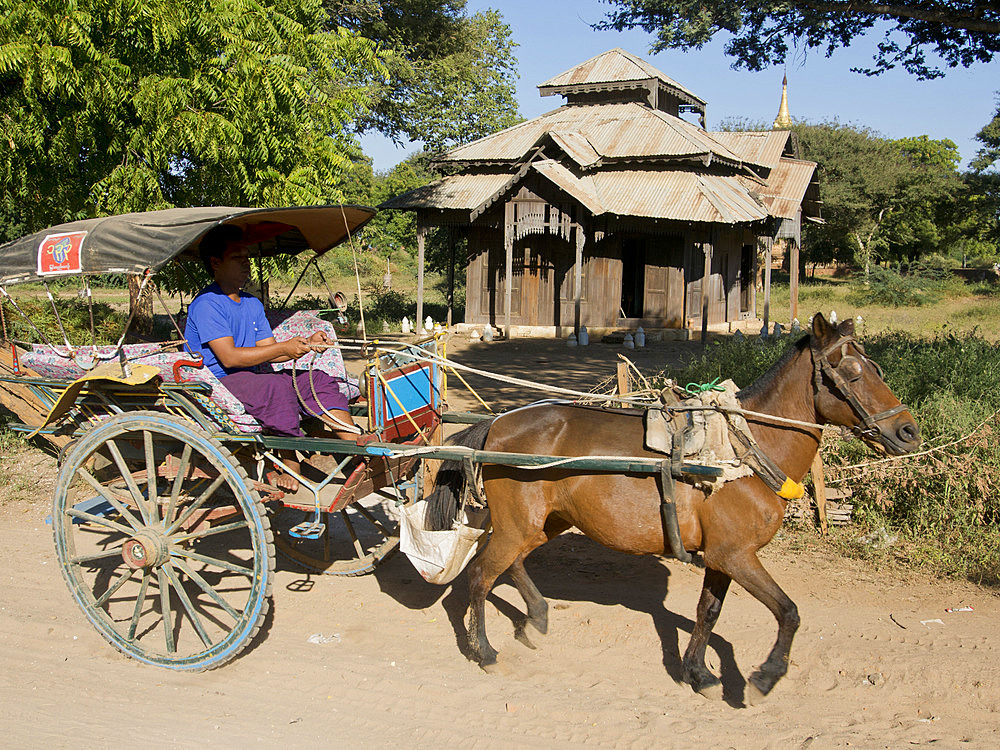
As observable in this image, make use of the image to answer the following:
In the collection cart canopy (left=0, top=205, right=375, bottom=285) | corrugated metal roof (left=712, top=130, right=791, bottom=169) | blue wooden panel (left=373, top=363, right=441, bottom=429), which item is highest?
corrugated metal roof (left=712, top=130, right=791, bottom=169)

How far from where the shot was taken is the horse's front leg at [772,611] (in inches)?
164

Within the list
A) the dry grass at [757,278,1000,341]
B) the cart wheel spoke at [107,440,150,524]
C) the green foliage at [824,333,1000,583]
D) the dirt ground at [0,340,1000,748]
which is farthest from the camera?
the dry grass at [757,278,1000,341]

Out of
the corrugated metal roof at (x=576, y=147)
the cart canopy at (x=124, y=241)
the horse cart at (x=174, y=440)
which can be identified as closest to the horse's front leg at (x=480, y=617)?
the horse cart at (x=174, y=440)

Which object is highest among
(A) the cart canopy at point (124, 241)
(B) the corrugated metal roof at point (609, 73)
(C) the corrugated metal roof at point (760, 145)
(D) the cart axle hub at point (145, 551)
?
(B) the corrugated metal roof at point (609, 73)

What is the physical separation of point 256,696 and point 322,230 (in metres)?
3.42

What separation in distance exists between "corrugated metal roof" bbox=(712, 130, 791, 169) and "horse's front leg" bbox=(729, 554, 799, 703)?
2312 centimetres

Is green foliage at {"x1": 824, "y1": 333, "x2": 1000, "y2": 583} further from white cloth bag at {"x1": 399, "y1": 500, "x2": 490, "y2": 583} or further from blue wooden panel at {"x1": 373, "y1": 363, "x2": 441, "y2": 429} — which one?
blue wooden panel at {"x1": 373, "y1": 363, "x2": 441, "y2": 429}

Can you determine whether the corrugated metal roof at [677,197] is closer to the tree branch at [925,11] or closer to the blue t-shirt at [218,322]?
the tree branch at [925,11]

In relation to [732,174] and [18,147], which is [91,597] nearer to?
[18,147]

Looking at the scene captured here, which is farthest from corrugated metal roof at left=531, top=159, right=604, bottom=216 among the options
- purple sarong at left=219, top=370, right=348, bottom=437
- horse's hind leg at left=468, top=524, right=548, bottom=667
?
horse's hind leg at left=468, top=524, right=548, bottom=667

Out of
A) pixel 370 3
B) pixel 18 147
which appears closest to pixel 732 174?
pixel 370 3

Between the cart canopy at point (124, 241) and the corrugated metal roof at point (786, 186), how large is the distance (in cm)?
2088

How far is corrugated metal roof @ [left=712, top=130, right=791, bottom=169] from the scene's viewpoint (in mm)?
25500

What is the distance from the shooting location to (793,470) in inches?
171
